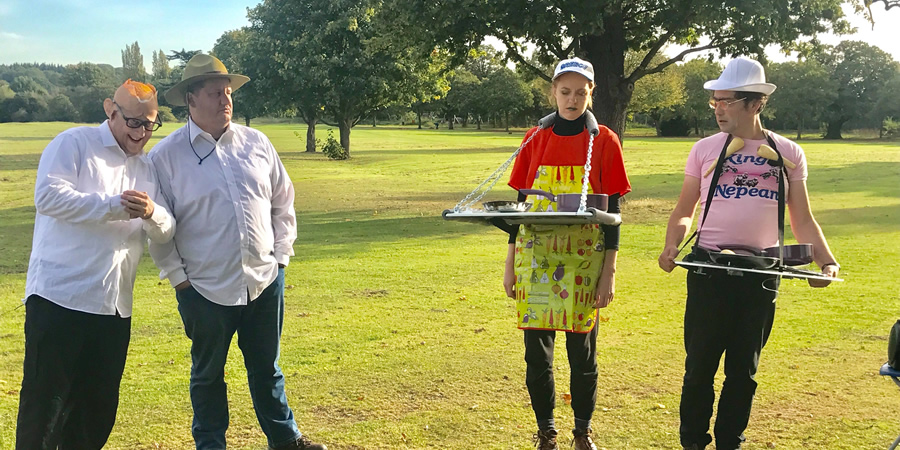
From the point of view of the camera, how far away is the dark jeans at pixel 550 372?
4.24m

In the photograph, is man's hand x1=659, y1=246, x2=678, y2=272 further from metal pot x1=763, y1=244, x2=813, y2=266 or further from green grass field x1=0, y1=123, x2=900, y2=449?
green grass field x1=0, y1=123, x2=900, y2=449

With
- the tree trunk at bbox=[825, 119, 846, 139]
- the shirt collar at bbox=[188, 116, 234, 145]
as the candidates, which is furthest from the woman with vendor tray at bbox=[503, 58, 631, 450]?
the tree trunk at bbox=[825, 119, 846, 139]

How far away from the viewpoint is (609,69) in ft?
58.7

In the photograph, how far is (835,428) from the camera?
490cm

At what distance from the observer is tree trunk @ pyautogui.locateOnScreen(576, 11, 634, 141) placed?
704 inches

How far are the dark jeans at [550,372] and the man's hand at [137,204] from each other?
2154 millimetres

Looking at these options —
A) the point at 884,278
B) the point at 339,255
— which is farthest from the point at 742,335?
the point at 339,255

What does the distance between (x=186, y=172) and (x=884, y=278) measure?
9.65 m

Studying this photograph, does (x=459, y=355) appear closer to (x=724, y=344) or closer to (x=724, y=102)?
(x=724, y=344)

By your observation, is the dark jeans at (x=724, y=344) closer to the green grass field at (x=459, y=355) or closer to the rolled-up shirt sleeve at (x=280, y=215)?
the green grass field at (x=459, y=355)

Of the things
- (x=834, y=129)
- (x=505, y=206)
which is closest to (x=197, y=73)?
(x=505, y=206)

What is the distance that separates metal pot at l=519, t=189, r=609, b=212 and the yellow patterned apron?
218mm

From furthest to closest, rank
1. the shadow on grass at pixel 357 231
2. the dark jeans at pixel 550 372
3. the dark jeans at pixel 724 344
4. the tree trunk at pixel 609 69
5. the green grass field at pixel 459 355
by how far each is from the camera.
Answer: the tree trunk at pixel 609 69 → the shadow on grass at pixel 357 231 → the green grass field at pixel 459 355 → the dark jeans at pixel 550 372 → the dark jeans at pixel 724 344

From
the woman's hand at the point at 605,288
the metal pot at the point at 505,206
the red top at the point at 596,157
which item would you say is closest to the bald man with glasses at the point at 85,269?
the metal pot at the point at 505,206
